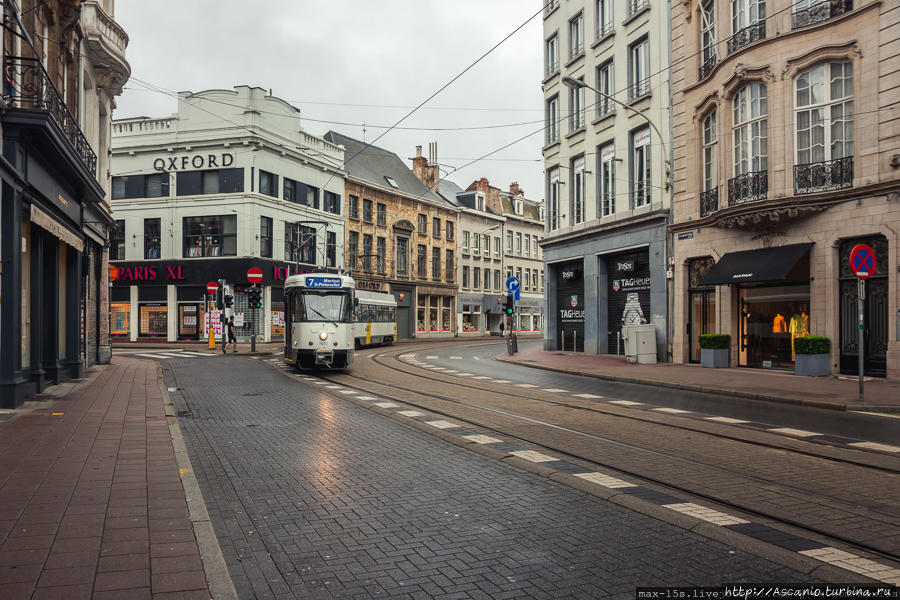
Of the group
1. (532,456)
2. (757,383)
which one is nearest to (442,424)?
(532,456)

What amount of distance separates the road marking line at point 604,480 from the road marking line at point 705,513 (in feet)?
2.44

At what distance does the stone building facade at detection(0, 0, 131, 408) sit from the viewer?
11383mm

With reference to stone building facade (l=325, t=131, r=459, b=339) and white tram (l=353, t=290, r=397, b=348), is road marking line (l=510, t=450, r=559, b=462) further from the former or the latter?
stone building facade (l=325, t=131, r=459, b=339)

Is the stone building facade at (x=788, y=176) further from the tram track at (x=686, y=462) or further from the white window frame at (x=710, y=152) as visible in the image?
the tram track at (x=686, y=462)

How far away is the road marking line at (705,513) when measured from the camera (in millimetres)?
5344

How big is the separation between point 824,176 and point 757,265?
9.57 feet

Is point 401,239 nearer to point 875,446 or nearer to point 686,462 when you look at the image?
point 875,446

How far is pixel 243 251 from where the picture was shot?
38.7 m

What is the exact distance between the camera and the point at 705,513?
18.2ft

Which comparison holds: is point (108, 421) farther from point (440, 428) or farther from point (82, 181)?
point (82, 181)

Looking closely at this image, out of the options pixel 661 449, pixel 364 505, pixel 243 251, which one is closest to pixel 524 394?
pixel 661 449

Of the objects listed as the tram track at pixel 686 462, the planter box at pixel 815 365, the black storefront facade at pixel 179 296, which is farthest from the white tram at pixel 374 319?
the planter box at pixel 815 365

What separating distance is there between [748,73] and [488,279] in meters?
45.5

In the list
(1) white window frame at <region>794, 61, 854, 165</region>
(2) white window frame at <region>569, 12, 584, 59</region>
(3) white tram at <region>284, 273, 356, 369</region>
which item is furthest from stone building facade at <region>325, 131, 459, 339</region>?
(1) white window frame at <region>794, 61, 854, 165</region>
